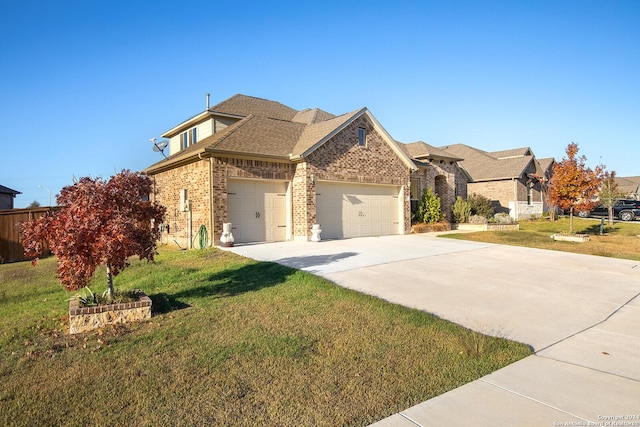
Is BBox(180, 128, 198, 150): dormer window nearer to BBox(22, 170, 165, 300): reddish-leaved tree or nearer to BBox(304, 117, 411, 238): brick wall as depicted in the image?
BBox(304, 117, 411, 238): brick wall

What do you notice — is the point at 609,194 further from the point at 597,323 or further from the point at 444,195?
the point at 597,323

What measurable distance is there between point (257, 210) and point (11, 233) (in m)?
9.79

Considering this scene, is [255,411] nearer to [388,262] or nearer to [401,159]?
[388,262]

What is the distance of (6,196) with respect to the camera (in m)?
30.5

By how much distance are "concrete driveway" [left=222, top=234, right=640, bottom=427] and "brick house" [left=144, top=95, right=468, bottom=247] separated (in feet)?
5.98

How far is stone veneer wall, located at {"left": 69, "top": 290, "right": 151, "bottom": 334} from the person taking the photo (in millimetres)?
5473

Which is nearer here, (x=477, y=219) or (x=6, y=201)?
(x=477, y=219)

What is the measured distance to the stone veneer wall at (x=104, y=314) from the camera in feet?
18.0

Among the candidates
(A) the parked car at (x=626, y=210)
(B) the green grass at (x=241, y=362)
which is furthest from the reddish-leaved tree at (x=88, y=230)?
(A) the parked car at (x=626, y=210)

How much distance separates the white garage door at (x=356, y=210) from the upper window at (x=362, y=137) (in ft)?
6.28

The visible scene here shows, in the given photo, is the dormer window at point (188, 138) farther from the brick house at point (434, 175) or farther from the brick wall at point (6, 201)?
the brick wall at point (6, 201)

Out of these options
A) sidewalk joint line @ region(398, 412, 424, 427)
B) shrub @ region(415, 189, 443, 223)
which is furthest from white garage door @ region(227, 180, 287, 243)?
sidewalk joint line @ region(398, 412, 424, 427)

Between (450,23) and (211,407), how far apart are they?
15.2 m

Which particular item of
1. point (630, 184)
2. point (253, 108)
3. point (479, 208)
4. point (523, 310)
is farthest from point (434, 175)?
point (630, 184)
